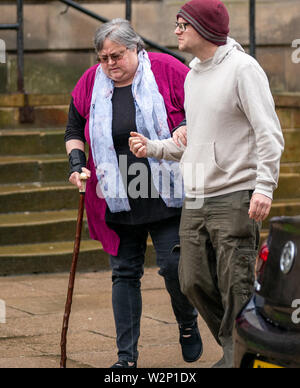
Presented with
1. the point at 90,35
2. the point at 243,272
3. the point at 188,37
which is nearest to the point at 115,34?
the point at 188,37

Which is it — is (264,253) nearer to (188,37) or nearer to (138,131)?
(188,37)

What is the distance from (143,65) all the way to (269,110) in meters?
0.93

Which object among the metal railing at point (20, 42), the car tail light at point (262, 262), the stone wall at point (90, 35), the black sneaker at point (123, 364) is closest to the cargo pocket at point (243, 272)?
the car tail light at point (262, 262)

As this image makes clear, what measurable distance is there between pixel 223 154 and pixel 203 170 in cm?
12

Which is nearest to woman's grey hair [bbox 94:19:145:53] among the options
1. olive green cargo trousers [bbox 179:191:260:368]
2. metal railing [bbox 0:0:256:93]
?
olive green cargo trousers [bbox 179:191:260:368]

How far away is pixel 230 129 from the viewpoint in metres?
4.70

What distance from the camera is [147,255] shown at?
828 centimetres

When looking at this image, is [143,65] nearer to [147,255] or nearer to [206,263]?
[206,263]

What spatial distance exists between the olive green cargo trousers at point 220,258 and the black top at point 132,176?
14.9 inches

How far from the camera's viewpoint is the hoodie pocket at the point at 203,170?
4711 mm

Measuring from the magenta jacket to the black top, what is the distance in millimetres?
110

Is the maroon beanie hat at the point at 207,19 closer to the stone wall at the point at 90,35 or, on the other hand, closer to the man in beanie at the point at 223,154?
the man in beanie at the point at 223,154

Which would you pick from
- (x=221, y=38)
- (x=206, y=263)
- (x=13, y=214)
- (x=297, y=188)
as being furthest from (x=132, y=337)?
(x=297, y=188)

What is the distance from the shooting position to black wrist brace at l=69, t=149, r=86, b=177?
5.31 metres
